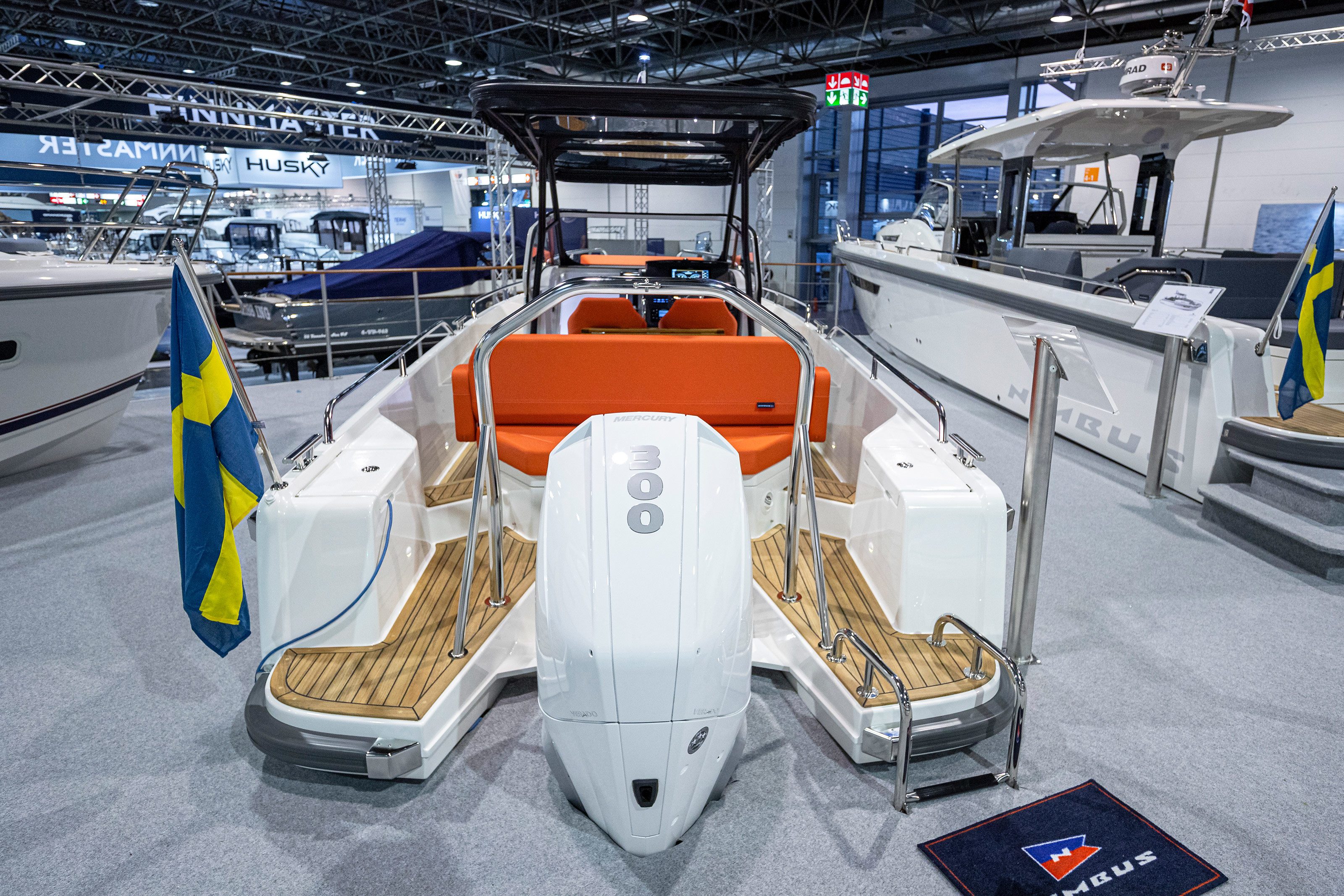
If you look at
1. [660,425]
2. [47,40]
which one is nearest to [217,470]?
[660,425]

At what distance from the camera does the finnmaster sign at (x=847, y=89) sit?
1009 centimetres

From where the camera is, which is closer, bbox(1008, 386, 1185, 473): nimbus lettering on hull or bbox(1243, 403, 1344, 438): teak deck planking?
bbox(1243, 403, 1344, 438): teak deck planking

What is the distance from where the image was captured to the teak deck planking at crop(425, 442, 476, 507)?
7.75 ft

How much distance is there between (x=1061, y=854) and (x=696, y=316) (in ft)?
8.74

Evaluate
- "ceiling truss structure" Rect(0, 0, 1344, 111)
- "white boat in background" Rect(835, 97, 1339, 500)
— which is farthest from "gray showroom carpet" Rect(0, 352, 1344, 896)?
"ceiling truss structure" Rect(0, 0, 1344, 111)

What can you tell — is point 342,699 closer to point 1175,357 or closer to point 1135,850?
point 1135,850

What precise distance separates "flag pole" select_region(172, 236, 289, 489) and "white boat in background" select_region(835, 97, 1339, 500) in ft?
10.4

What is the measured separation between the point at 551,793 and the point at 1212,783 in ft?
4.91

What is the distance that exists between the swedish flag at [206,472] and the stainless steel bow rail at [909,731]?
1.36 meters

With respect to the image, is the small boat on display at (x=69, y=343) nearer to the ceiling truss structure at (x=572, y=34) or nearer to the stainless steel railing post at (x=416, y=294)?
the stainless steel railing post at (x=416, y=294)

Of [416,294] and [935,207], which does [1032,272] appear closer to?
[935,207]

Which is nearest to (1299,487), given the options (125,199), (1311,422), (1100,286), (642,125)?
(1311,422)

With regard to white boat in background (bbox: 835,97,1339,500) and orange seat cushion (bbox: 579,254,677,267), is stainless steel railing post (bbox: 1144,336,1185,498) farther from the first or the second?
orange seat cushion (bbox: 579,254,677,267)

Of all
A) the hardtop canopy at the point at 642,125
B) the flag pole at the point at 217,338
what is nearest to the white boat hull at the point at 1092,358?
the hardtop canopy at the point at 642,125
